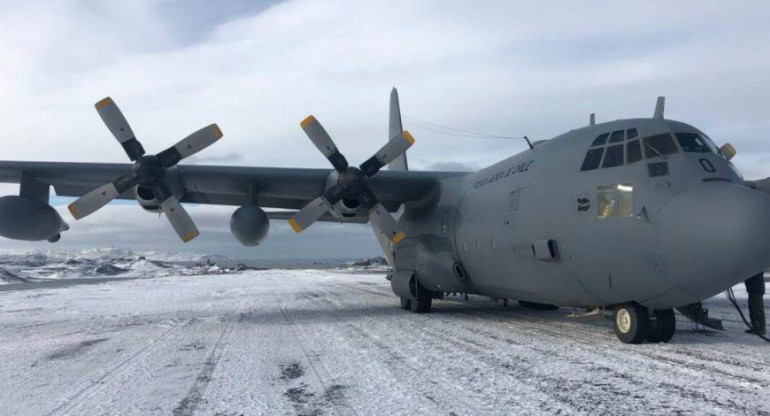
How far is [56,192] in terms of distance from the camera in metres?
16.8

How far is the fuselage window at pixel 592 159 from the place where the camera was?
925 centimetres

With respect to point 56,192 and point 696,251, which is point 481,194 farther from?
point 56,192

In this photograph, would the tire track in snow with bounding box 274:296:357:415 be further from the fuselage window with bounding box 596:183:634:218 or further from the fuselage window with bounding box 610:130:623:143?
the fuselage window with bounding box 610:130:623:143

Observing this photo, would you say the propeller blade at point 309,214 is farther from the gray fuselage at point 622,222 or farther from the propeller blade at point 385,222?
the gray fuselage at point 622,222

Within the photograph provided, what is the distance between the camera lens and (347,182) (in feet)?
46.9

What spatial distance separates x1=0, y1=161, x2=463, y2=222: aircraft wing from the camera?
1473cm

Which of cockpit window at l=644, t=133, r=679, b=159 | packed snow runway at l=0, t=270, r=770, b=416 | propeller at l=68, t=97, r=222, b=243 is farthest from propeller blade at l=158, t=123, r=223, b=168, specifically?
cockpit window at l=644, t=133, r=679, b=159

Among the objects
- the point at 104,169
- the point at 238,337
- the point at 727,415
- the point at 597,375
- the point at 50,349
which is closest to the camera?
the point at 727,415

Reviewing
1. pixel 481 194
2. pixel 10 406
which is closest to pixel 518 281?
pixel 481 194

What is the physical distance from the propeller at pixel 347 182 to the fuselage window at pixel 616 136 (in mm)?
6412

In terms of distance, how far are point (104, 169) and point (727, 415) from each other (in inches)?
588

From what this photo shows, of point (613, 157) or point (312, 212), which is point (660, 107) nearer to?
point (613, 157)

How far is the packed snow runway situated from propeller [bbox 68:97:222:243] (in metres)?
3.01

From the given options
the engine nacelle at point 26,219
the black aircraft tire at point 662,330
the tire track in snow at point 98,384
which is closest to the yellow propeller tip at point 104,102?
the engine nacelle at point 26,219
